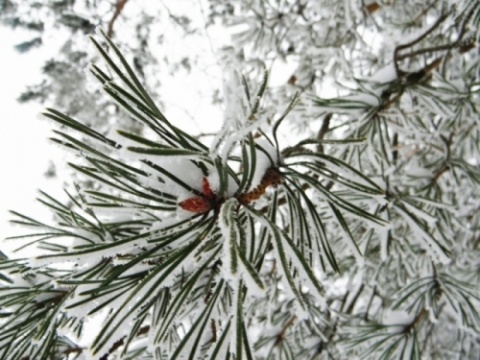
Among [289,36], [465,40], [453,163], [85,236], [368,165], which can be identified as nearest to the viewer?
[85,236]

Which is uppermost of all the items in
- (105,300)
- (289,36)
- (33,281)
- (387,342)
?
(289,36)

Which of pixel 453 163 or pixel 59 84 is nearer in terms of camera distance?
pixel 453 163

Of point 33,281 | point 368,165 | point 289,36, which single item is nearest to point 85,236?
point 33,281

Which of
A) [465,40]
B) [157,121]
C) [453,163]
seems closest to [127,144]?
[157,121]

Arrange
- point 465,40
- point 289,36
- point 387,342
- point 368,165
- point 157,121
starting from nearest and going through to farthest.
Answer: point 157,121
point 387,342
point 465,40
point 368,165
point 289,36

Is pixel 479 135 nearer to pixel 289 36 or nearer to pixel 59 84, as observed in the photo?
pixel 289 36

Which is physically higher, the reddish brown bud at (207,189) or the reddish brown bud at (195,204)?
the reddish brown bud at (207,189)

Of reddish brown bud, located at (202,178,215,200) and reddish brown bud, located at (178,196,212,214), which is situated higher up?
reddish brown bud, located at (202,178,215,200)

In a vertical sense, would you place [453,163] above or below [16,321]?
above

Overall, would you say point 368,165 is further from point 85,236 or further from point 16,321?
point 16,321
